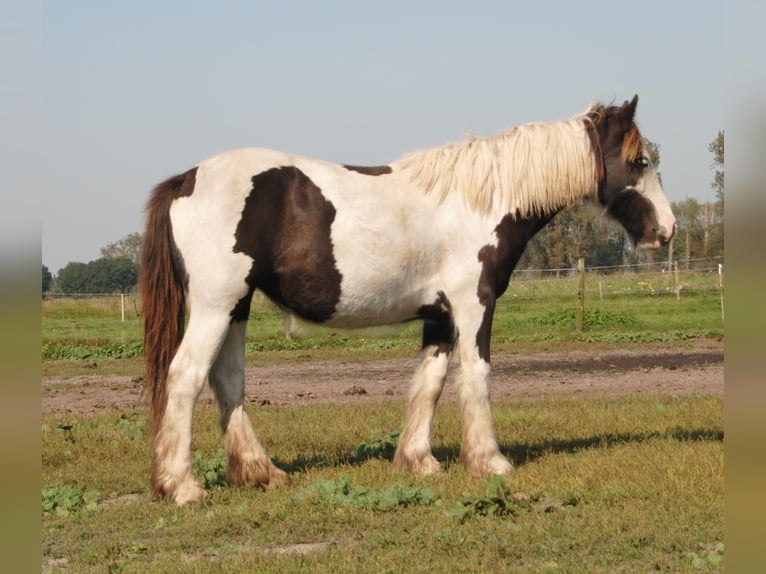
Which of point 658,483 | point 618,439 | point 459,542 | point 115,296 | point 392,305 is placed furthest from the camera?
point 115,296

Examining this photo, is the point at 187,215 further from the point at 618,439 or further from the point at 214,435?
the point at 618,439

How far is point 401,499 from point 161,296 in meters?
2.49

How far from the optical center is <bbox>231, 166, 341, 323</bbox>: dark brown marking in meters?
7.12

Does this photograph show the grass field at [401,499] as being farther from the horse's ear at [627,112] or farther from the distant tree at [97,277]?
the distant tree at [97,277]

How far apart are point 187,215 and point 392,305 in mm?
1860

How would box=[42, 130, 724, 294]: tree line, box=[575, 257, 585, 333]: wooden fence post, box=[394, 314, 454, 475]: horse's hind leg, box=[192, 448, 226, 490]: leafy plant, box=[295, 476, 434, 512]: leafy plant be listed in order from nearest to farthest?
box=[295, 476, 434, 512]: leafy plant
box=[192, 448, 226, 490]: leafy plant
box=[394, 314, 454, 475]: horse's hind leg
box=[575, 257, 585, 333]: wooden fence post
box=[42, 130, 724, 294]: tree line

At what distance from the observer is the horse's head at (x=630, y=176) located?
8.34 meters

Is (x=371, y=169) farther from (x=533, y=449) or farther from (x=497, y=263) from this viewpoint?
(x=533, y=449)

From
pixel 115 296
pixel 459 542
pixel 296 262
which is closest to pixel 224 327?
pixel 296 262

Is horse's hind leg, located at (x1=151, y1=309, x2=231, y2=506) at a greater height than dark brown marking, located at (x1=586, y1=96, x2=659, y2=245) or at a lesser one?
lesser

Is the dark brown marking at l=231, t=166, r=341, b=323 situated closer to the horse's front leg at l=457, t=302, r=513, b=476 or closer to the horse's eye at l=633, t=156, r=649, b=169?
the horse's front leg at l=457, t=302, r=513, b=476

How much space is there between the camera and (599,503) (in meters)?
6.38

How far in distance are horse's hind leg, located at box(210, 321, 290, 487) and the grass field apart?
0.17m

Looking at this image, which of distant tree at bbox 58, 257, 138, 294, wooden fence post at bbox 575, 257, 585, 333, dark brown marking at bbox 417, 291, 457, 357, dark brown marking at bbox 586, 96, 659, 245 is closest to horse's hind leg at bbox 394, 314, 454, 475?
dark brown marking at bbox 417, 291, 457, 357
